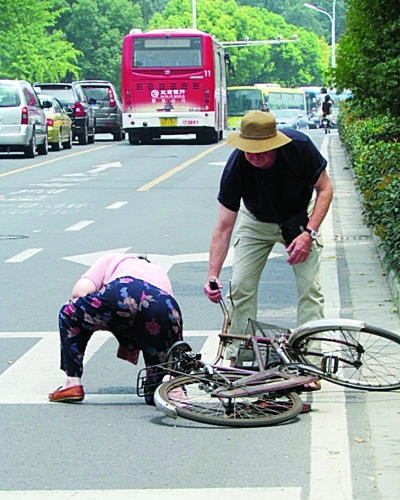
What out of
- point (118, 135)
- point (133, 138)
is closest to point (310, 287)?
point (133, 138)

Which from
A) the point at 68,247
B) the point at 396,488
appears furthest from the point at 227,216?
the point at 68,247

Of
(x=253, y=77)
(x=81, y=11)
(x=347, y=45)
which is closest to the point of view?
(x=347, y=45)

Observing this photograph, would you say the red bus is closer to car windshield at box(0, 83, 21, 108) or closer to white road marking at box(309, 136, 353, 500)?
car windshield at box(0, 83, 21, 108)

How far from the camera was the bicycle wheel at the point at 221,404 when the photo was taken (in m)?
6.12

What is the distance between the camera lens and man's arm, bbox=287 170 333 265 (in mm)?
6867

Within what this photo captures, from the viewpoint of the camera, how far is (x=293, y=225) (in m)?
7.03

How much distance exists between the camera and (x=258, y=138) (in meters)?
6.68

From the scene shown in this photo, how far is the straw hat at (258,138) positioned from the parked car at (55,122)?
2745 centimetres

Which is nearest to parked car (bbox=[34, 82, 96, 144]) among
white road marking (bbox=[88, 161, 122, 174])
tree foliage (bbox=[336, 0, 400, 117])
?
white road marking (bbox=[88, 161, 122, 174])

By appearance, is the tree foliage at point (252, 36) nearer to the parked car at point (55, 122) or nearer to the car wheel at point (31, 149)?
the parked car at point (55, 122)

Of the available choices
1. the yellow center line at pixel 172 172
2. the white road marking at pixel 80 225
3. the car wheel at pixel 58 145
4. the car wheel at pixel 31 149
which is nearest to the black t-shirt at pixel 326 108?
the yellow center line at pixel 172 172

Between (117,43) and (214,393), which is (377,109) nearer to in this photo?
(214,393)

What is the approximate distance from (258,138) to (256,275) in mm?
910

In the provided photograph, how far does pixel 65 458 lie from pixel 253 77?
114m
